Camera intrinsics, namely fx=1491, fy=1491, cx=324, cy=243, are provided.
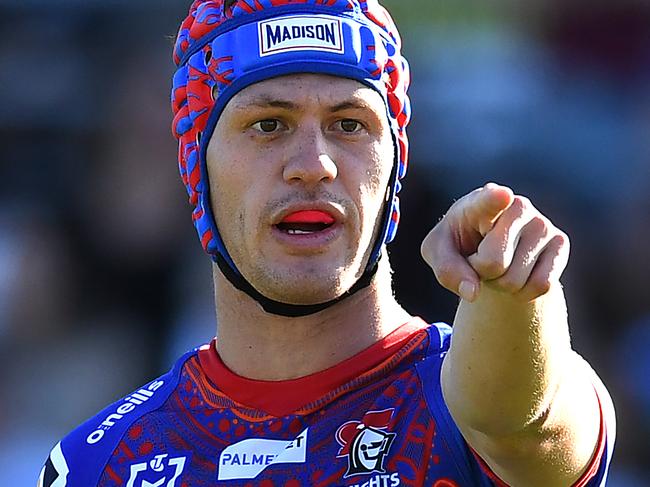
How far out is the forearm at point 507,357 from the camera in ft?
10.5

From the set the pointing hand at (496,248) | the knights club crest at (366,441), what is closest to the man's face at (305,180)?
the knights club crest at (366,441)

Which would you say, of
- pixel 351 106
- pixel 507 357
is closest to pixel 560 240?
pixel 507 357

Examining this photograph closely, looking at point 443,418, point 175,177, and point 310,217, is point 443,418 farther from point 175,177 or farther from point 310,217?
point 175,177

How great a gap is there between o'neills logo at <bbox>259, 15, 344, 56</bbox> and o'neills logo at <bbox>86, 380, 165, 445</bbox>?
43.1 inches

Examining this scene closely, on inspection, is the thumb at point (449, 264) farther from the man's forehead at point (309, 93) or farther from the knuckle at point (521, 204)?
the man's forehead at point (309, 93)

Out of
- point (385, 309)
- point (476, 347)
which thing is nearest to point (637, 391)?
point (385, 309)

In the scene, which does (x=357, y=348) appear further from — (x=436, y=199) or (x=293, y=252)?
(x=436, y=199)

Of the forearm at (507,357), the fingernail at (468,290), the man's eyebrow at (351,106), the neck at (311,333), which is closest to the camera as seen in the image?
the fingernail at (468,290)

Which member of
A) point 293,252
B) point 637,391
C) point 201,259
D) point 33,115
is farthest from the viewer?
point 33,115

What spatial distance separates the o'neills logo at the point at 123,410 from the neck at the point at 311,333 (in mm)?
272

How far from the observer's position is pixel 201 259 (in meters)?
8.08

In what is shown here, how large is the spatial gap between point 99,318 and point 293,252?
169 inches

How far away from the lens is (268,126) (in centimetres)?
417

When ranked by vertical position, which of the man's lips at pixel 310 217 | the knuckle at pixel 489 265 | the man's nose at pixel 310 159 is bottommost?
the knuckle at pixel 489 265
